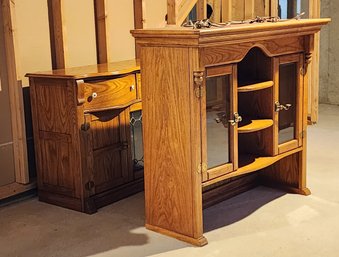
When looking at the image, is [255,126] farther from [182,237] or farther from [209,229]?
[182,237]

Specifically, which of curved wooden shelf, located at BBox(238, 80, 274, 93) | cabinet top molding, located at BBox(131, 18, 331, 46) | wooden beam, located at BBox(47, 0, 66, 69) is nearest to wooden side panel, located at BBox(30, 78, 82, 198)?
wooden beam, located at BBox(47, 0, 66, 69)

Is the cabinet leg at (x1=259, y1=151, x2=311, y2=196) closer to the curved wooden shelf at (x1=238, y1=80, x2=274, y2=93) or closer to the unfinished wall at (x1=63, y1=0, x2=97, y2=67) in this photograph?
the curved wooden shelf at (x1=238, y1=80, x2=274, y2=93)

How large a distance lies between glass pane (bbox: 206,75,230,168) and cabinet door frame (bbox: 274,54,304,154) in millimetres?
463

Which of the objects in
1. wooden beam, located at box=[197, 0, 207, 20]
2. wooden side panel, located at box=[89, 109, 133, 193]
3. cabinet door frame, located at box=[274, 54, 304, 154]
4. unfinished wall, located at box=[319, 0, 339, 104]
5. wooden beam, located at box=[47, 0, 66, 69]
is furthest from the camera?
unfinished wall, located at box=[319, 0, 339, 104]

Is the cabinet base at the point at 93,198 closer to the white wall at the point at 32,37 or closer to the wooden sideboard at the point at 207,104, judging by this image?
the wooden sideboard at the point at 207,104

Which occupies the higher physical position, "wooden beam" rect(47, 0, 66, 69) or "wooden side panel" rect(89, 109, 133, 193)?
"wooden beam" rect(47, 0, 66, 69)

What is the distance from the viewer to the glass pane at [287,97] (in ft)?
11.4

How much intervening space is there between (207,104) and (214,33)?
1.30 ft

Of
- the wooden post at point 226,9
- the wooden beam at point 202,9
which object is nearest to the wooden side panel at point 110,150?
the wooden beam at point 202,9

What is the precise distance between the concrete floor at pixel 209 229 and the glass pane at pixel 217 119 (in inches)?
17.8

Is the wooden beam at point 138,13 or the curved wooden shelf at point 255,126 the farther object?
the wooden beam at point 138,13

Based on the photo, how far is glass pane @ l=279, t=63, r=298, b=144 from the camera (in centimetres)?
348

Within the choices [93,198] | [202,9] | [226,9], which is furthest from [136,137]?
[226,9]

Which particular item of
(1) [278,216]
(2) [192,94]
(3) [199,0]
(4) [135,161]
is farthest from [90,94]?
(3) [199,0]
